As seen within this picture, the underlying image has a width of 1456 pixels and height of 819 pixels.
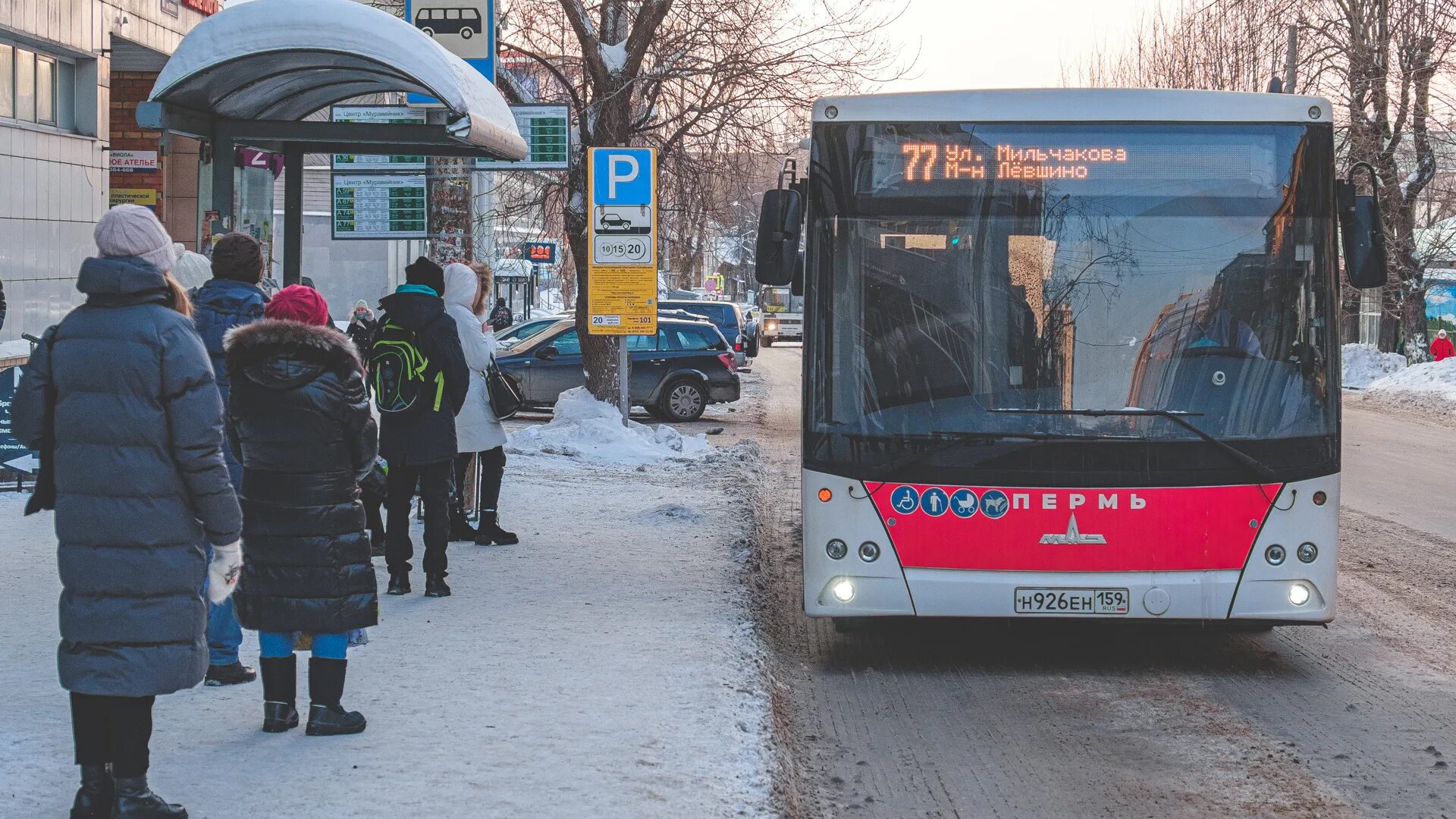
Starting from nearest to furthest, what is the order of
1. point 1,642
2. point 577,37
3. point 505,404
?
1. point 1,642
2. point 505,404
3. point 577,37

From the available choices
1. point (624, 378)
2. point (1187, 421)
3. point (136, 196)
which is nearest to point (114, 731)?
point (1187, 421)

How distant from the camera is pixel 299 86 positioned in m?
11.0

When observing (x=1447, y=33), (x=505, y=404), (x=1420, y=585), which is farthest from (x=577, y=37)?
(x=1447, y=33)

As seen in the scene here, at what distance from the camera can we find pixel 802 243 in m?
8.73

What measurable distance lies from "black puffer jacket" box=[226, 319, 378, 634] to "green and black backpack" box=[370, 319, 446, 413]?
8.96 ft

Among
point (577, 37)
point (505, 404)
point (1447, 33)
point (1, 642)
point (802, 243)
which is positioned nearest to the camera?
point (1, 642)

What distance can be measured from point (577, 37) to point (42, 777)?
1619 centimetres

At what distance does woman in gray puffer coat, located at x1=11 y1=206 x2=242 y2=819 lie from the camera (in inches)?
178

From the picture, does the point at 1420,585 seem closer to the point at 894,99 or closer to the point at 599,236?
the point at 894,99

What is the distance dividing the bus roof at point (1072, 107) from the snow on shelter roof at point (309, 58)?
2955 mm

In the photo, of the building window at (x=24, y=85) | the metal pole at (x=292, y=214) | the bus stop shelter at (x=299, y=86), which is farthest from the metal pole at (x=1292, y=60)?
the metal pole at (x=292, y=214)

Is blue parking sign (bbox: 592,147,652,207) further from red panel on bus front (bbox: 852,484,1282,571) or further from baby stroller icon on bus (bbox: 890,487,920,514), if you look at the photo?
red panel on bus front (bbox: 852,484,1282,571)

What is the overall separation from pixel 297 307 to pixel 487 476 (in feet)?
14.9

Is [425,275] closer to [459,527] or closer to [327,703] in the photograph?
[459,527]
